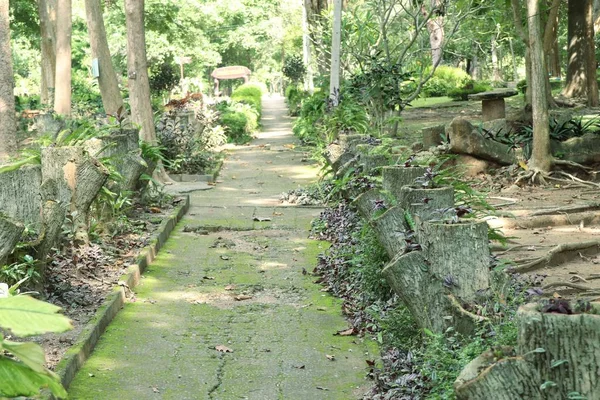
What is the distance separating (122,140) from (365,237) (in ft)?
14.8

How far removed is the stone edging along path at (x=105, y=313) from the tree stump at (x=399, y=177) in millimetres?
2545

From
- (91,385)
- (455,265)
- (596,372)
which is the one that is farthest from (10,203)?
(596,372)

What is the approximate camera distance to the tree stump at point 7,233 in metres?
Result: 5.64

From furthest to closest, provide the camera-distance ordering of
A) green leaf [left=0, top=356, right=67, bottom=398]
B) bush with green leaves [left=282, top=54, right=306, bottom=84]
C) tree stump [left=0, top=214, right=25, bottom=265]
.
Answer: bush with green leaves [left=282, top=54, right=306, bottom=84], tree stump [left=0, top=214, right=25, bottom=265], green leaf [left=0, top=356, right=67, bottom=398]

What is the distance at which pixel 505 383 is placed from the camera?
362cm

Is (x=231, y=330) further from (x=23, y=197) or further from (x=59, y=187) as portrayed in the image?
(x=59, y=187)

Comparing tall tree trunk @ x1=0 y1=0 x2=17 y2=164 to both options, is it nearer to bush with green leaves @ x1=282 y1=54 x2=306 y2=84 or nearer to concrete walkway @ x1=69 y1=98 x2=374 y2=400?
concrete walkway @ x1=69 y1=98 x2=374 y2=400

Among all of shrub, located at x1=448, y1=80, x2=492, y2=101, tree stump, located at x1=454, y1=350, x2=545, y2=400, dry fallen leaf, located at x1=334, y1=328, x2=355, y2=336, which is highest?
shrub, located at x1=448, y1=80, x2=492, y2=101

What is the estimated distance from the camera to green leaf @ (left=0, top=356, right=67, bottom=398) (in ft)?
6.09

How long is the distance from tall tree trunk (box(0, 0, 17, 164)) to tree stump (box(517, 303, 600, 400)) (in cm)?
863

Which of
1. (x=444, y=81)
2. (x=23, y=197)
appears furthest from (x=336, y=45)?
(x=444, y=81)

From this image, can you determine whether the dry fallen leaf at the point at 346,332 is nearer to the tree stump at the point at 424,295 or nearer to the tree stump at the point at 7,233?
the tree stump at the point at 424,295

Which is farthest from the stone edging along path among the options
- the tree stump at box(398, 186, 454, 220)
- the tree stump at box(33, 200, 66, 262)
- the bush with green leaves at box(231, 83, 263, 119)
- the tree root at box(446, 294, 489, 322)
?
the bush with green leaves at box(231, 83, 263, 119)

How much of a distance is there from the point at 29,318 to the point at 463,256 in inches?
143
